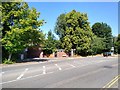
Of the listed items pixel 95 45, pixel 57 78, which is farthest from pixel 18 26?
pixel 95 45

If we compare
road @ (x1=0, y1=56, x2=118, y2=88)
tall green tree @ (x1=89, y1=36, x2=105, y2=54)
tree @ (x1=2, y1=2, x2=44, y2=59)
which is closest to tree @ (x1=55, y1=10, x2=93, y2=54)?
tall green tree @ (x1=89, y1=36, x2=105, y2=54)

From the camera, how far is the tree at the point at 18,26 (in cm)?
3741

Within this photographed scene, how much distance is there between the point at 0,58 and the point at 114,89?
92.8 ft

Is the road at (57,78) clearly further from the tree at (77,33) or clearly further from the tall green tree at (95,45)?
the tall green tree at (95,45)

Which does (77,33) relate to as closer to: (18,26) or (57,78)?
(18,26)

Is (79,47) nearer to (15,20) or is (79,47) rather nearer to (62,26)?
(62,26)

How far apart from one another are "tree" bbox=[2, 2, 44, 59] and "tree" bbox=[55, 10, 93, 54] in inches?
1197

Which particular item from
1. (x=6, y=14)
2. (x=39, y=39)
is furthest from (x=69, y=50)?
(x=6, y=14)

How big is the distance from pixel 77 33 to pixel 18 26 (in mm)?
34470

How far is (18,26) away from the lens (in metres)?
38.3

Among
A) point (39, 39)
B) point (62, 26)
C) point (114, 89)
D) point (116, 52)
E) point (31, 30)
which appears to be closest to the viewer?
point (114, 89)

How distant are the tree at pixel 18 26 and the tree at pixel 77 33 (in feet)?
99.7

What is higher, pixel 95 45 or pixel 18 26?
pixel 18 26

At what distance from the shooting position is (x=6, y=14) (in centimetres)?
3900
